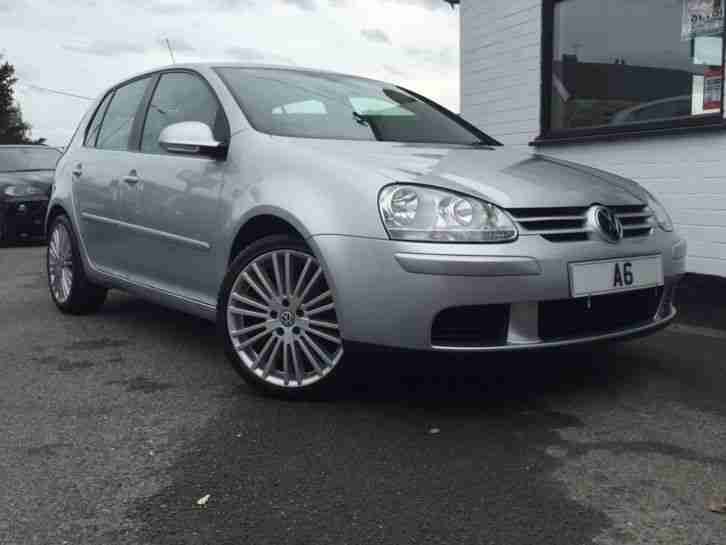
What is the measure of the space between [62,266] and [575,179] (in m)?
3.53

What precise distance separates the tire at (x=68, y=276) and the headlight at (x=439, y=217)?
288cm

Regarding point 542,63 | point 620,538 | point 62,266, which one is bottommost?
point 620,538

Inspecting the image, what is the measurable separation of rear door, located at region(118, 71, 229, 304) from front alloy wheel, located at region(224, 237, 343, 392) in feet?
1.16

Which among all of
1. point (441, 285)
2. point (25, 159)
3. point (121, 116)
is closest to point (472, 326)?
point (441, 285)

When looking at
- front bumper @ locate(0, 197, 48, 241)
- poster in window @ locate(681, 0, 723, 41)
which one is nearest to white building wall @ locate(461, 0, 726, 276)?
poster in window @ locate(681, 0, 723, 41)

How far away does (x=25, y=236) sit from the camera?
11773 mm

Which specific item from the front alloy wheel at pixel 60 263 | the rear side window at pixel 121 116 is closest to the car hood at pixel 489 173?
the rear side window at pixel 121 116

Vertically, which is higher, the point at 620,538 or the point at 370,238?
the point at 370,238

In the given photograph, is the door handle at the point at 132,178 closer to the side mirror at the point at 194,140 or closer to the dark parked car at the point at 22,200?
the side mirror at the point at 194,140

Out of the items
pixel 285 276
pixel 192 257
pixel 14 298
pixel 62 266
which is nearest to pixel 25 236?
pixel 14 298

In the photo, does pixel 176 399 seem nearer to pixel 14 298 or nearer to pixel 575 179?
pixel 575 179

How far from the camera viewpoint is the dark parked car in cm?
1154

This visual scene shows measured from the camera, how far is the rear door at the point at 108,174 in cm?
481

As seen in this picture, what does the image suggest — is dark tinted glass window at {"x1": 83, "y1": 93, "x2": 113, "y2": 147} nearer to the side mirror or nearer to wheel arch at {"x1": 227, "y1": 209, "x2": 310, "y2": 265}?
the side mirror
